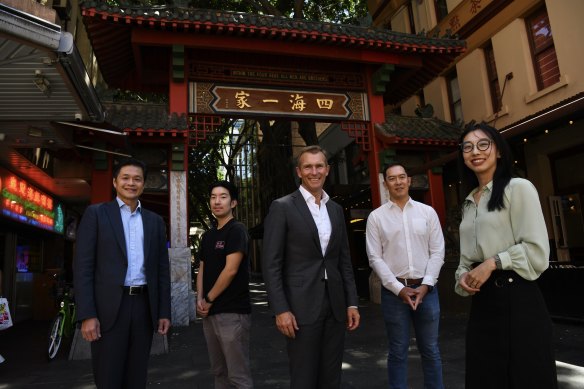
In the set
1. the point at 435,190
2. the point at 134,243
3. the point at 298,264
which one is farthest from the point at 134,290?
the point at 435,190

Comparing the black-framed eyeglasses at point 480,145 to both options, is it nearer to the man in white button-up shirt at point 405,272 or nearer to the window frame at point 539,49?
the man in white button-up shirt at point 405,272

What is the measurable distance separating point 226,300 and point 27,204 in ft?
31.1

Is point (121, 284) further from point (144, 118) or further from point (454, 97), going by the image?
point (454, 97)

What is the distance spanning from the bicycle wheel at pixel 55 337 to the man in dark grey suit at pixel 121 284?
4182mm

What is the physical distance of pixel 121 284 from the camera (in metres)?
2.93

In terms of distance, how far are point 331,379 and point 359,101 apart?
9.57 m

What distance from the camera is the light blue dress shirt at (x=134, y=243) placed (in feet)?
10.1

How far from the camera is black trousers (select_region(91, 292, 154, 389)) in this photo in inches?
113

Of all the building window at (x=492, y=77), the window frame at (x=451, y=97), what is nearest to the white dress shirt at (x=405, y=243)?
the building window at (x=492, y=77)

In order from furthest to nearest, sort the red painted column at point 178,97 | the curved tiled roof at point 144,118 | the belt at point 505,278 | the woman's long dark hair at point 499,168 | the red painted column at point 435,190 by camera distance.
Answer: the red painted column at point 435,190 < the red painted column at point 178,97 < the curved tiled roof at point 144,118 < the woman's long dark hair at point 499,168 < the belt at point 505,278

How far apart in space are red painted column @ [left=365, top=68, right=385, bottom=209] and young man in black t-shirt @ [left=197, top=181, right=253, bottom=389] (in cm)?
796

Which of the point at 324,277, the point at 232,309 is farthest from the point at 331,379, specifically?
the point at 232,309

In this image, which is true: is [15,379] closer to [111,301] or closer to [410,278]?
[111,301]

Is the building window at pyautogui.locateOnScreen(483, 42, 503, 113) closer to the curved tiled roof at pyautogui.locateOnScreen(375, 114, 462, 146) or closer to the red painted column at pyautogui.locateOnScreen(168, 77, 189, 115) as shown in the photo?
the curved tiled roof at pyautogui.locateOnScreen(375, 114, 462, 146)
